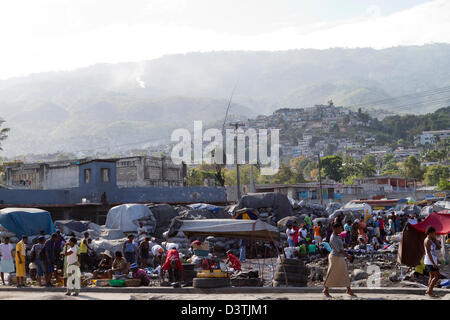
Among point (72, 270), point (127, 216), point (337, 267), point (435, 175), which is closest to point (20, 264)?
point (72, 270)

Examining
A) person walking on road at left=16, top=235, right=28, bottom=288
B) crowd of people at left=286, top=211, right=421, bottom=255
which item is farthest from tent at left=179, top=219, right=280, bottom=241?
crowd of people at left=286, top=211, right=421, bottom=255

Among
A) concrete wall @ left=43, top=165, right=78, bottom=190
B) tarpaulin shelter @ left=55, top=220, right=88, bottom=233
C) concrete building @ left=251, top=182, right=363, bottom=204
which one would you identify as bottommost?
concrete building @ left=251, top=182, right=363, bottom=204

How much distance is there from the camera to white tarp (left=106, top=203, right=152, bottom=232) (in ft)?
83.8

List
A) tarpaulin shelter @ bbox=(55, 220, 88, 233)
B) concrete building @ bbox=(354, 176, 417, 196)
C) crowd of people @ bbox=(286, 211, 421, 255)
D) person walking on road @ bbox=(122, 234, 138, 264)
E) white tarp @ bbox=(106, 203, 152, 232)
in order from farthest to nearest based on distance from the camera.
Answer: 1. concrete building @ bbox=(354, 176, 417, 196)
2. white tarp @ bbox=(106, 203, 152, 232)
3. tarpaulin shelter @ bbox=(55, 220, 88, 233)
4. crowd of people @ bbox=(286, 211, 421, 255)
5. person walking on road @ bbox=(122, 234, 138, 264)

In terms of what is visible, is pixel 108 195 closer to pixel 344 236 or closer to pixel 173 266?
pixel 344 236

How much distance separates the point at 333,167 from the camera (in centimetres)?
12962

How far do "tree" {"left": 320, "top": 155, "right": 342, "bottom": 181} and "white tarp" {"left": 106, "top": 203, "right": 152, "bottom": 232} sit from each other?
107 meters

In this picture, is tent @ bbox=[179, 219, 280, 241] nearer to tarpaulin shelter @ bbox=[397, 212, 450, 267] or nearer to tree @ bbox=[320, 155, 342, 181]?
tarpaulin shelter @ bbox=[397, 212, 450, 267]

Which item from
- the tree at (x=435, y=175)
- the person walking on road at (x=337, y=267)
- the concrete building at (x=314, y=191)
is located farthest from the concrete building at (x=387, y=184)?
the person walking on road at (x=337, y=267)

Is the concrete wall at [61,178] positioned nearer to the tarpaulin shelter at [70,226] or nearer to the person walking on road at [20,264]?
the tarpaulin shelter at [70,226]

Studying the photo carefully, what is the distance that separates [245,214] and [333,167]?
10623 centimetres

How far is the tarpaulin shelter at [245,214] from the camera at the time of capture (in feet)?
85.3

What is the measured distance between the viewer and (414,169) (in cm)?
13600
